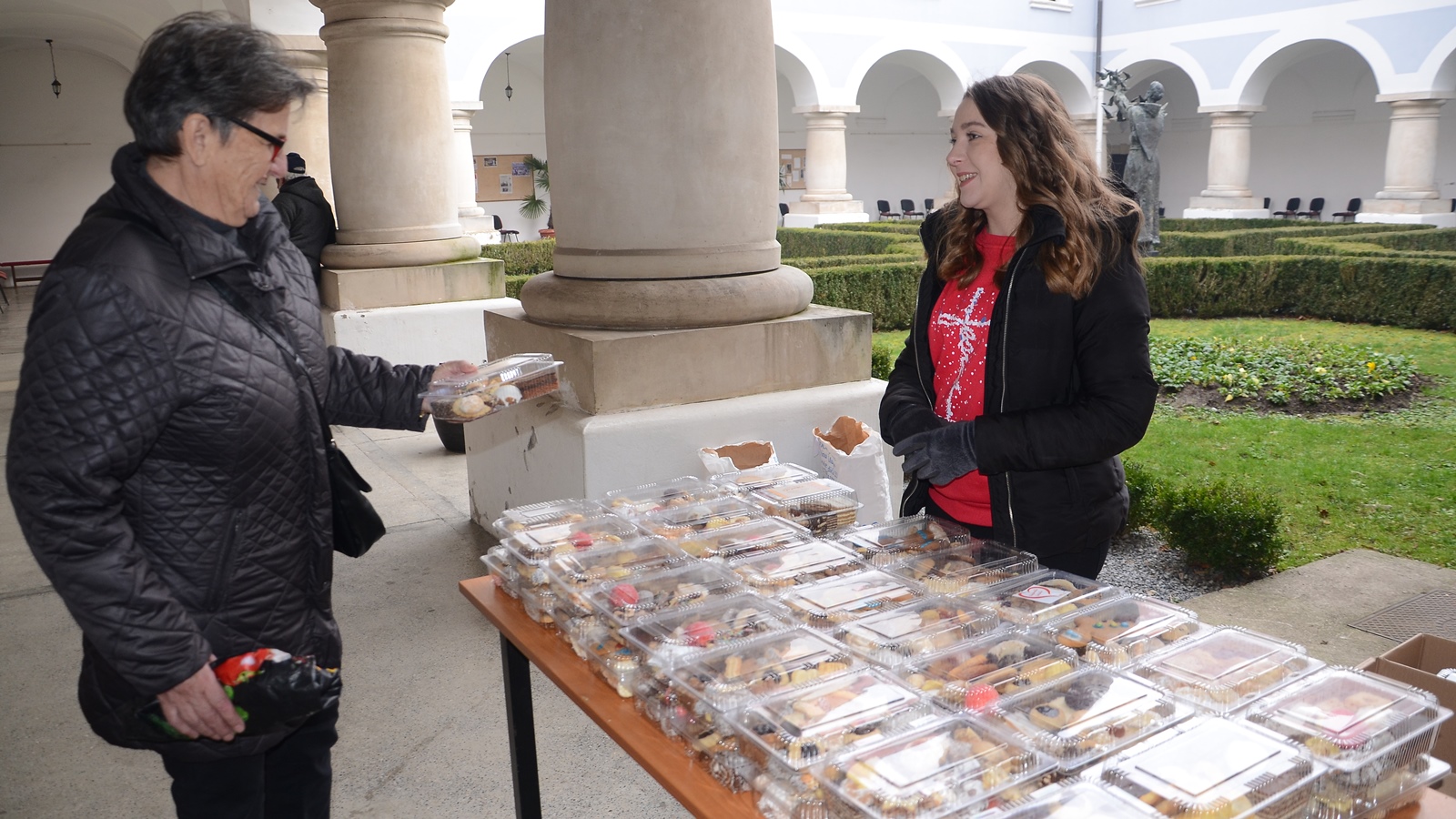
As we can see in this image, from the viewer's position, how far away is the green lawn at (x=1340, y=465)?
15.8 ft

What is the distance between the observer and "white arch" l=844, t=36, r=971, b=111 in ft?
77.6

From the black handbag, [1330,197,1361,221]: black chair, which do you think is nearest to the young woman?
the black handbag

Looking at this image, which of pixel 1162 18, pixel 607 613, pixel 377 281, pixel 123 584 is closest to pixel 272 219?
pixel 123 584

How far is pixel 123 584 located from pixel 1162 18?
28.2 meters

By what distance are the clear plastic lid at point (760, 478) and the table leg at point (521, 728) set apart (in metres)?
0.67

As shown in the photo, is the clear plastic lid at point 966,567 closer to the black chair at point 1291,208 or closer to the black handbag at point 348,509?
the black handbag at point 348,509

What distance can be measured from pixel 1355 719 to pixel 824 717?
0.71 m

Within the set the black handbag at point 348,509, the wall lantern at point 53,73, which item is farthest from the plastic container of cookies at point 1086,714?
the wall lantern at point 53,73

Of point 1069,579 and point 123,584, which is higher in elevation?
point 123,584

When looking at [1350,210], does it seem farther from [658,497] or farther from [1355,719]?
[1355,719]

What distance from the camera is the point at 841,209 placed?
22484mm

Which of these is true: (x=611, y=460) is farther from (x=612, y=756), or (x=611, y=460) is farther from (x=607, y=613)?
(x=607, y=613)

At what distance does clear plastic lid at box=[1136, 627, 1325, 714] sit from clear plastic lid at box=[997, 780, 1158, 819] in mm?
290

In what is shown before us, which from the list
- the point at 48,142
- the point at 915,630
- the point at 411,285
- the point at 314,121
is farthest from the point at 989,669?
Result: the point at 48,142
